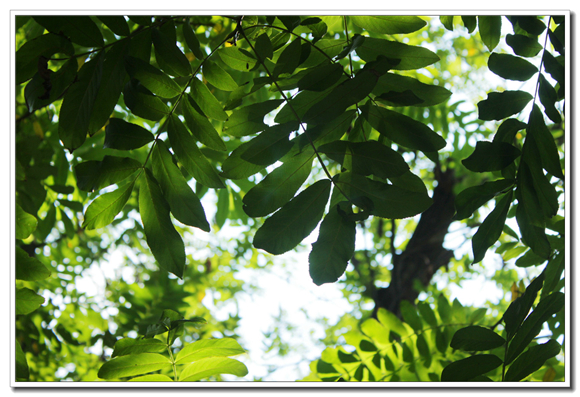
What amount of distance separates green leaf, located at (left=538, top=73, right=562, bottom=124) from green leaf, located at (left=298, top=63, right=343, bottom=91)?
48cm

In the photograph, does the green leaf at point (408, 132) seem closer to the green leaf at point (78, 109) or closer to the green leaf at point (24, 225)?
the green leaf at point (78, 109)

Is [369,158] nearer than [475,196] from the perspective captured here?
Yes

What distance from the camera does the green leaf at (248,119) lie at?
0.69 m

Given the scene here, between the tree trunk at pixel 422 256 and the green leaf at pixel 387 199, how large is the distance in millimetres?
3055

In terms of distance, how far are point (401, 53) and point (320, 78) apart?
0.23m

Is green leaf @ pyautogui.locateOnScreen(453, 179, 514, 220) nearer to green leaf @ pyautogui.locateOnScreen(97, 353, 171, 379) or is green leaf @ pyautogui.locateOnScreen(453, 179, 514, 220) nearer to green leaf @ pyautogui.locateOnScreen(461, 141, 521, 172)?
green leaf @ pyautogui.locateOnScreen(461, 141, 521, 172)

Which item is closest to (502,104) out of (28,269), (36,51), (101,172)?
(101,172)

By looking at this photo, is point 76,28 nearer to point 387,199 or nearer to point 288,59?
point 288,59

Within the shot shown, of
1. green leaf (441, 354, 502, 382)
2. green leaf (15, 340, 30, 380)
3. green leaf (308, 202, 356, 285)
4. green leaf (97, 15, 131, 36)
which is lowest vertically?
green leaf (441, 354, 502, 382)

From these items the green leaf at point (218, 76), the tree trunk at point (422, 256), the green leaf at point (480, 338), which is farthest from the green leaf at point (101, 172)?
the tree trunk at point (422, 256)

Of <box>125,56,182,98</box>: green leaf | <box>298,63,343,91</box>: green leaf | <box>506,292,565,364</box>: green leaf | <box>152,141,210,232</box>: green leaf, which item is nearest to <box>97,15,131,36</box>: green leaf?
<box>125,56,182,98</box>: green leaf

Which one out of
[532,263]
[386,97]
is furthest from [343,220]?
[532,263]

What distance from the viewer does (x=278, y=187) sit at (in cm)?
66

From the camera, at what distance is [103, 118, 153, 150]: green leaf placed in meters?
0.68
